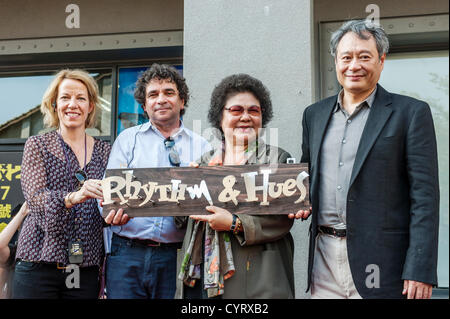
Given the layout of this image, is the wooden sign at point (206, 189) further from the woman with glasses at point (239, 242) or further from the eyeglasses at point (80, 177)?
the eyeglasses at point (80, 177)

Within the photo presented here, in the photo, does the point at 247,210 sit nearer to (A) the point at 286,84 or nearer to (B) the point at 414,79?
(A) the point at 286,84

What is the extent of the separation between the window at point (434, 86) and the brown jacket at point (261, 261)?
10.5ft

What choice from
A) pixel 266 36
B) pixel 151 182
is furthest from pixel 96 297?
pixel 266 36

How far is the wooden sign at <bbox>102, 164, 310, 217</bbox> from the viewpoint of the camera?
3182 millimetres

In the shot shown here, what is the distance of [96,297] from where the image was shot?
3.62 metres

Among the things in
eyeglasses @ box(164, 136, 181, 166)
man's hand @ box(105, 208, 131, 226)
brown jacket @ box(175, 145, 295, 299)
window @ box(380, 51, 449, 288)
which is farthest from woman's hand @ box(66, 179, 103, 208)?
window @ box(380, 51, 449, 288)

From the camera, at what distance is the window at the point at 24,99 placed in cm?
632

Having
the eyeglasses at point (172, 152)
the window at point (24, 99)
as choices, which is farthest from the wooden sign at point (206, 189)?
the window at point (24, 99)

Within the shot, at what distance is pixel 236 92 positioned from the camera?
3477mm

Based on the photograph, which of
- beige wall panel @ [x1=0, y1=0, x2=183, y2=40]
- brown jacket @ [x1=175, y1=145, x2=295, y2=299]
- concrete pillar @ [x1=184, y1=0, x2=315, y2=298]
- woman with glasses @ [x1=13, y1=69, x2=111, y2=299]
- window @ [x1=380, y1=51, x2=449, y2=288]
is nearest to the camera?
brown jacket @ [x1=175, y1=145, x2=295, y2=299]

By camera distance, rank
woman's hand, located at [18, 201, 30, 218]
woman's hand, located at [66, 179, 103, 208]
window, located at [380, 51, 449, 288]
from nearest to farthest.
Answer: woman's hand, located at [66, 179, 103, 208] < woman's hand, located at [18, 201, 30, 218] < window, located at [380, 51, 449, 288]

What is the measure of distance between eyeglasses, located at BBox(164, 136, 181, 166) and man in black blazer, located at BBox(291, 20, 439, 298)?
94cm

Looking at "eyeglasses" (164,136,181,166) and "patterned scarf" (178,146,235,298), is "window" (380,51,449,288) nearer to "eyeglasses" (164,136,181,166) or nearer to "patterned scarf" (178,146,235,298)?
"eyeglasses" (164,136,181,166)

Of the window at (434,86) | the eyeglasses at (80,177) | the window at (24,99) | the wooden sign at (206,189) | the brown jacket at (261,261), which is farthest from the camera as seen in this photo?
the window at (24,99)
